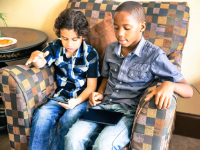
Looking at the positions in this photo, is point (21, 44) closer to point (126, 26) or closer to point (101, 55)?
point (101, 55)

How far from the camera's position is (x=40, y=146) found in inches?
42.8

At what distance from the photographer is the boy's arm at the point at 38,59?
3.75 ft

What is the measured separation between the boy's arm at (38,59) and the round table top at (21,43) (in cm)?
23

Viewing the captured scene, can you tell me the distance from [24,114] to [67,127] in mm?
258

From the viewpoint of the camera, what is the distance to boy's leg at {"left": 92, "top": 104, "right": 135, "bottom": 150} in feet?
2.98

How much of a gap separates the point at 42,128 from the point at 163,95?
2.22ft

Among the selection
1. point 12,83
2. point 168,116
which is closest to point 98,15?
point 12,83

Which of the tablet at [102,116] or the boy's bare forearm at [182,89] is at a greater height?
the boy's bare forearm at [182,89]

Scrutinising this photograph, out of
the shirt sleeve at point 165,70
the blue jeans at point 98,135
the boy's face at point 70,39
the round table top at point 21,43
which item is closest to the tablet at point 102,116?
the blue jeans at point 98,135

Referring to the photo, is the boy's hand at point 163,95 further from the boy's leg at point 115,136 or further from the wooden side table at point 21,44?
the wooden side table at point 21,44

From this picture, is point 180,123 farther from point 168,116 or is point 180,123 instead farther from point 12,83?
point 12,83

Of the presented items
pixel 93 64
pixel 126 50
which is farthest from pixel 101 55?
pixel 126 50

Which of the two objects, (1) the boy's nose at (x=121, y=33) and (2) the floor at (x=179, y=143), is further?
(2) the floor at (x=179, y=143)

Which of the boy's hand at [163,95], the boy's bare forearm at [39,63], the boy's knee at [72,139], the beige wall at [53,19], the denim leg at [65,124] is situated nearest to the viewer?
the boy's hand at [163,95]
